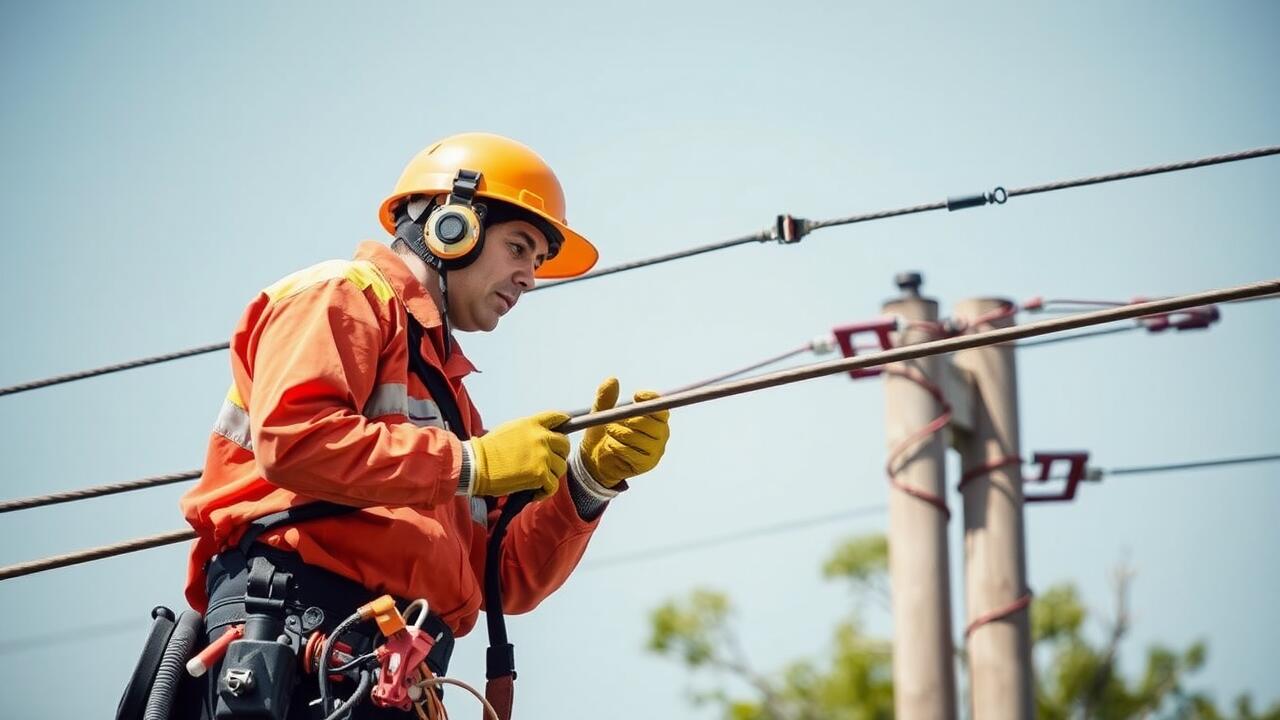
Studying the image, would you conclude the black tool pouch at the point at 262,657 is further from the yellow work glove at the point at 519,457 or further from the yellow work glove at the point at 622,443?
the yellow work glove at the point at 622,443

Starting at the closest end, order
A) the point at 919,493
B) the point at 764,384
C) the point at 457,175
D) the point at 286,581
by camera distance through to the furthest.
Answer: the point at 286,581 → the point at 764,384 → the point at 457,175 → the point at 919,493

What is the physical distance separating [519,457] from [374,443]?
32 centimetres

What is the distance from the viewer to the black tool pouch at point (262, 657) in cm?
339

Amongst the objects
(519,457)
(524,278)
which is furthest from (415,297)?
(519,457)

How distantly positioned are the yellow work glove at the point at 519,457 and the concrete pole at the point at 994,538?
8.67 ft

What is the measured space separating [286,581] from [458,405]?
61 centimetres

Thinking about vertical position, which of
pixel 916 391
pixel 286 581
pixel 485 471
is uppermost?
pixel 916 391

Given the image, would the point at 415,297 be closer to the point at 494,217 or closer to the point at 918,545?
the point at 494,217

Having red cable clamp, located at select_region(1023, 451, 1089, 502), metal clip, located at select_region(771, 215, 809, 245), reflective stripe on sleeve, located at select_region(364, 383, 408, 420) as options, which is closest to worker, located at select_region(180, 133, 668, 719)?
reflective stripe on sleeve, located at select_region(364, 383, 408, 420)

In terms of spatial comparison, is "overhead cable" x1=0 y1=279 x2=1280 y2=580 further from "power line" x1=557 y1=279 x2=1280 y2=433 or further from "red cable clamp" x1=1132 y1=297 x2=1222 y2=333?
→ "red cable clamp" x1=1132 y1=297 x2=1222 y2=333

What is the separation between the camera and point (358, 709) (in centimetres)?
356

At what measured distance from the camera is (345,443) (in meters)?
3.39

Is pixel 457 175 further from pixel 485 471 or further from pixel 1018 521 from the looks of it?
pixel 1018 521

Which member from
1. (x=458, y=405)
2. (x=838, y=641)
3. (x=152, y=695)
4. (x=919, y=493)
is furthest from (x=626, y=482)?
(x=838, y=641)
